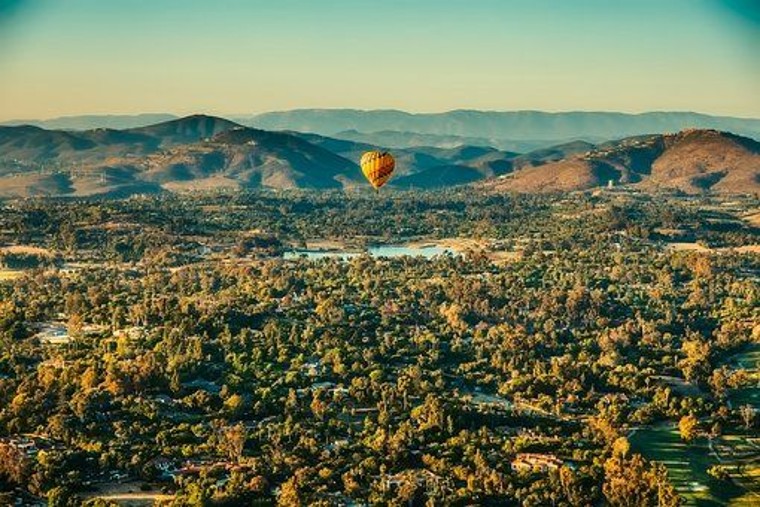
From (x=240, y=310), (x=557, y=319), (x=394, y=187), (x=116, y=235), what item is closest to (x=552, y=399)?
(x=557, y=319)

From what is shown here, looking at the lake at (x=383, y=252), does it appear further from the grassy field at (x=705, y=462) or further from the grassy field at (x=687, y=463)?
the grassy field at (x=705, y=462)

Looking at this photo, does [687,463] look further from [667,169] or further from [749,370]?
[667,169]

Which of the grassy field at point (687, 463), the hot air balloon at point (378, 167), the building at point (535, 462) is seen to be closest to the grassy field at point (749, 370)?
the grassy field at point (687, 463)

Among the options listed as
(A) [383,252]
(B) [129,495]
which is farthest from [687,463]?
(A) [383,252]

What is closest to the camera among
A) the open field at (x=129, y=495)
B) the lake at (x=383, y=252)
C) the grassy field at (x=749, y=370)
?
the open field at (x=129, y=495)

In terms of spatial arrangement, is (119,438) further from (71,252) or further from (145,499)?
(71,252)

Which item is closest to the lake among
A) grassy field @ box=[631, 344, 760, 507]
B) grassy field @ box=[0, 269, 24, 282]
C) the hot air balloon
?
the hot air balloon
